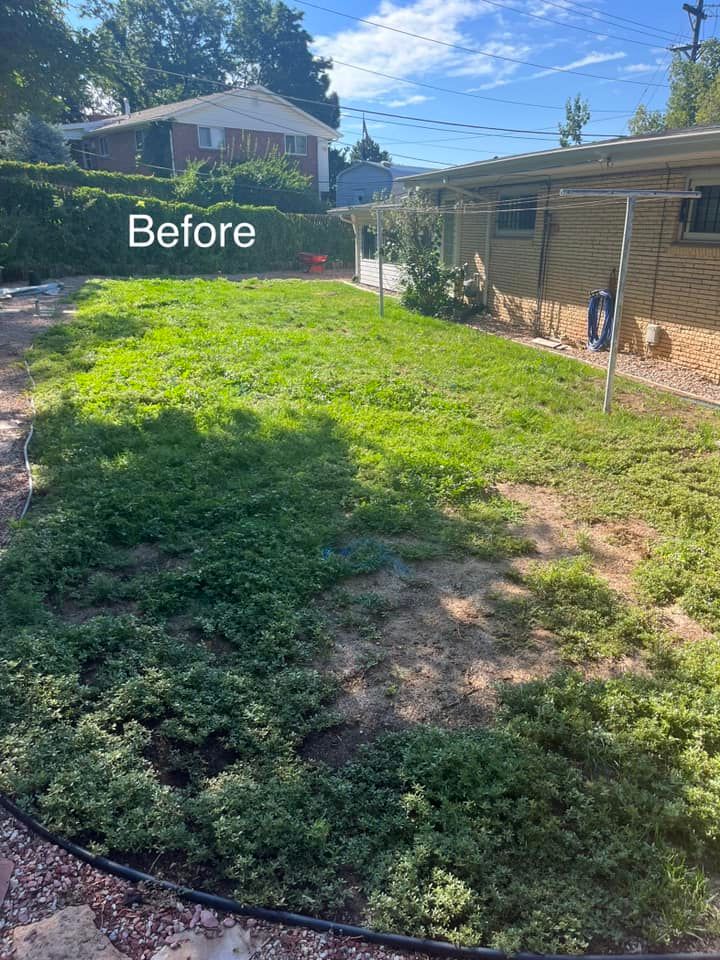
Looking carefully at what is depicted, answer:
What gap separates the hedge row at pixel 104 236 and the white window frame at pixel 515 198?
11720 millimetres

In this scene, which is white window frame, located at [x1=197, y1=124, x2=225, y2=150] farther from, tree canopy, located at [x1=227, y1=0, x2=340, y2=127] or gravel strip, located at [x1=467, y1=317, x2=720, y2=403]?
gravel strip, located at [x1=467, y1=317, x2=720, y2=403]

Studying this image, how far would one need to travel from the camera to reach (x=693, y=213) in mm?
8078

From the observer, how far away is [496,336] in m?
10.9

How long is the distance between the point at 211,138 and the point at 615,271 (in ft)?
91.0

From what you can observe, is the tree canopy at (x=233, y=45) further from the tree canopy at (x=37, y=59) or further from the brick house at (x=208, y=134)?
the tree canopy at (x=37, y=59)

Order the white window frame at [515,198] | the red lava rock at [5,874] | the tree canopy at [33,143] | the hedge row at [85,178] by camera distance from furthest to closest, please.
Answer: the tree canopy at [33,143]
the hedge row at [85,178]
the white window frame at [515,198]
the red lava rock at [5,874]

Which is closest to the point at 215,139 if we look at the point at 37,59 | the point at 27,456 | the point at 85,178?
Result: the point at 85,178

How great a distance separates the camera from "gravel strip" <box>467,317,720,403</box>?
755 centimetres

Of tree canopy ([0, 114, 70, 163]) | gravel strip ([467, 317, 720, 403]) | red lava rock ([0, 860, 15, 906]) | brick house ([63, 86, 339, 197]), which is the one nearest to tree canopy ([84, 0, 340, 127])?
brick house ([63, 86, 339, 197])

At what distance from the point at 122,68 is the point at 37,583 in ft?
72.9

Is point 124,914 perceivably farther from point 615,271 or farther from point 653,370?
point 615,271

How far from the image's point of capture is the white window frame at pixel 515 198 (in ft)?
36.9

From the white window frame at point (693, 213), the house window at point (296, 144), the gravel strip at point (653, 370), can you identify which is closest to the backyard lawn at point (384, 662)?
the gravel strip at point (653, 370)

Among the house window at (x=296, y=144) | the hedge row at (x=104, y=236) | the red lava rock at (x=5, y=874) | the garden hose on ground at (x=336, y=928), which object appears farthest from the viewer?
the house window at (x=296, y=144)
